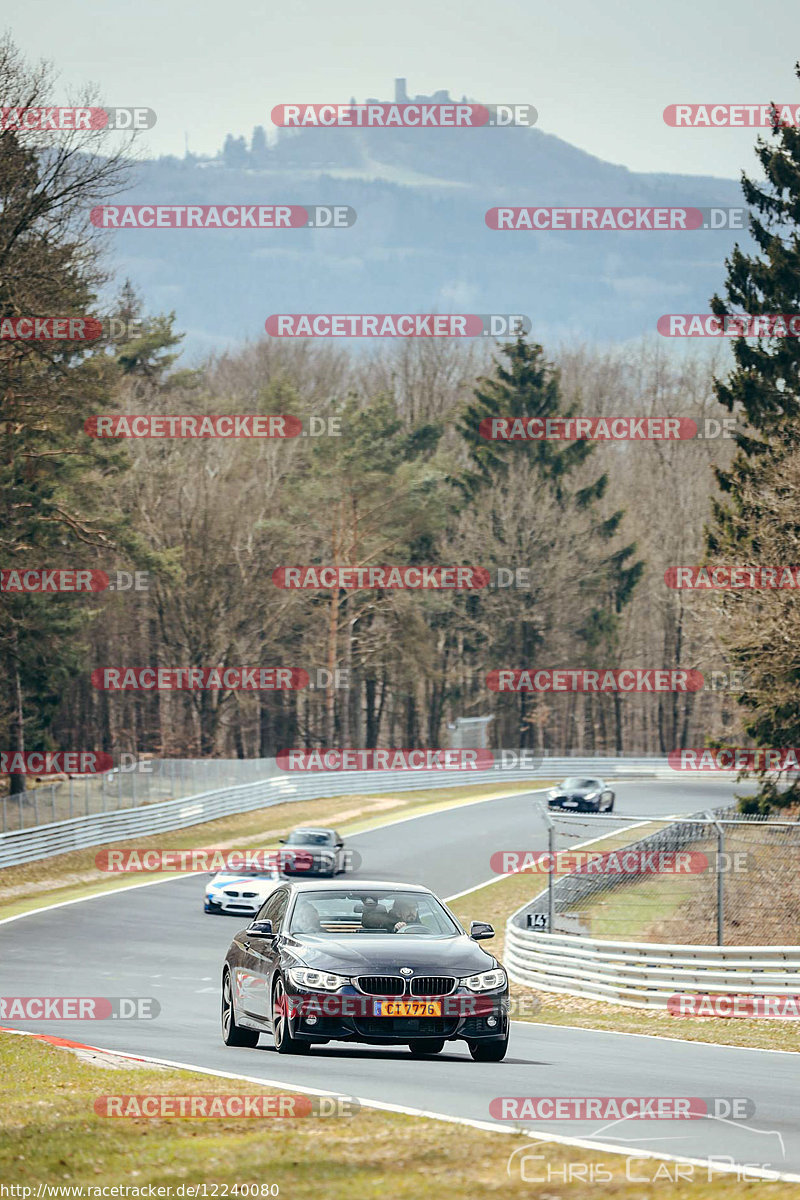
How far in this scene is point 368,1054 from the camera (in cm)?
1237

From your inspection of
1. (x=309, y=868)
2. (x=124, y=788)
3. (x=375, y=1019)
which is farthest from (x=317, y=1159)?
(x=124, y=788)

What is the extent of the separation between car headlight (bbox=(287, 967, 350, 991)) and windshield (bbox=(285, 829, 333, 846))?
28.1m

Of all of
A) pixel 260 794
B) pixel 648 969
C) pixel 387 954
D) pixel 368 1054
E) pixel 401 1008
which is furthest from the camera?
pixel 260 794

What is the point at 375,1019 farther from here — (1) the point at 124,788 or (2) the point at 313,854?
(1) the point at 124,788

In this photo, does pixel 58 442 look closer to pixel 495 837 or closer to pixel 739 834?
pixel 495 837

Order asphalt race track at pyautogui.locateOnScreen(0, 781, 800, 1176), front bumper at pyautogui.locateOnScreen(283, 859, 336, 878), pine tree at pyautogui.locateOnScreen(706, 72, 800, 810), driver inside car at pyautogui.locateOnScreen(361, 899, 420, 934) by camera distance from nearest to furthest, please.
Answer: asphalt race track at pyautogui.locateOnScreen(0, 781, 800, 1176)
driver inside car at pyautogui.locateOnScreen(361, 899, 420, 934)
pine tree at pyautogui.locateOnScreen(706, 72, 800, 810)
front bumper at pyautogui.locateOnScreen(283, 859, 336, 878)

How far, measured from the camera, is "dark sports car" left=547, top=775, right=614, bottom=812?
49562 mm

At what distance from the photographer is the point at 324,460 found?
67312 mm

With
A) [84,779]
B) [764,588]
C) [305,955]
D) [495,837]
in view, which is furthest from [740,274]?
[305,955]

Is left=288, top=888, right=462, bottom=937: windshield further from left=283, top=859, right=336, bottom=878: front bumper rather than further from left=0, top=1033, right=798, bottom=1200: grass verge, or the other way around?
left=283, top=859, right=336, bottom=878: front bumper

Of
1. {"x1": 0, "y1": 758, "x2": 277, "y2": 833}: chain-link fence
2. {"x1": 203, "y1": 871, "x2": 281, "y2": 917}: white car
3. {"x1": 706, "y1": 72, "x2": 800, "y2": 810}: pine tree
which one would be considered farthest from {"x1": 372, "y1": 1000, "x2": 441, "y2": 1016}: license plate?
{"x1": 0, "y1": 758, "x2": 277, "y2": 833}: chain-link fence

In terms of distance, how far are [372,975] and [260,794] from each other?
43009 mm

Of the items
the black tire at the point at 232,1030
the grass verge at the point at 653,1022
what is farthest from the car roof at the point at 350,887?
the grass verge at the point at 653,1022

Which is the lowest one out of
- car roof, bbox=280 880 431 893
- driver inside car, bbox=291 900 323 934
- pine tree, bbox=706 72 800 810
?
driver inside car, bbox=291 900 323 934
